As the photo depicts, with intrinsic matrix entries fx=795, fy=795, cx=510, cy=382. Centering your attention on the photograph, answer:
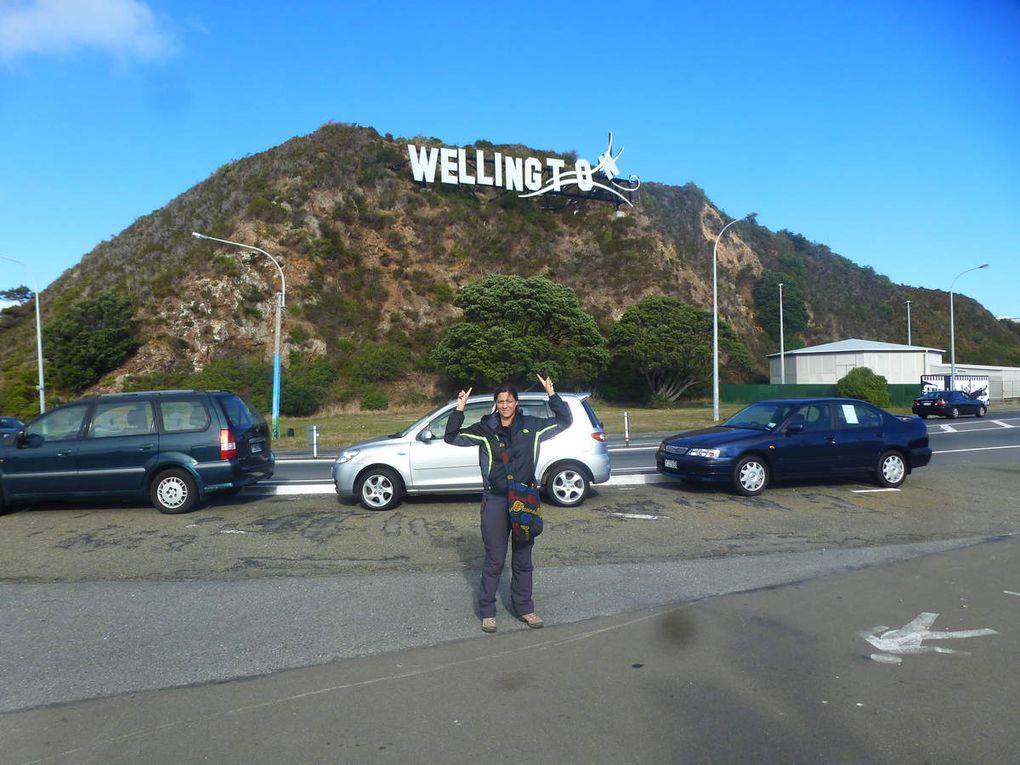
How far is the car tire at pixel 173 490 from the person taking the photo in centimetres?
1089

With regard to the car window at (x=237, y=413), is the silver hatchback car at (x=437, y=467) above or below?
below

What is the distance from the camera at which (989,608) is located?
20.1 feet

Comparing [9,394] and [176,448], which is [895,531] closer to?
[176,448]

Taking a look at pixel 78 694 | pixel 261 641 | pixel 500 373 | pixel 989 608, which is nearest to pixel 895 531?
pixel 989 608

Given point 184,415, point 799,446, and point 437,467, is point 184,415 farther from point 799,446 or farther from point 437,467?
point 799,446

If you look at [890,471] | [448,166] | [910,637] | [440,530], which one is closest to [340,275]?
[448,166]

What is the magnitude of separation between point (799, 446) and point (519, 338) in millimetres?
35426

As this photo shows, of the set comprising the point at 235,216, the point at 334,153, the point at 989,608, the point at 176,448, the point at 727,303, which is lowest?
the point at 989,608

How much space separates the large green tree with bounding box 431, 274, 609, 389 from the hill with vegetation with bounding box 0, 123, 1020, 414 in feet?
10.9

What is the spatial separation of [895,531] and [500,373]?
3694cm

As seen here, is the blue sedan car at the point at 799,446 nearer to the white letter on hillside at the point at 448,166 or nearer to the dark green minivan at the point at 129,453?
the dark green minivan at the point at 129,453

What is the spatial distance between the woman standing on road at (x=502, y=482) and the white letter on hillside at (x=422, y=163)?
59.7 m

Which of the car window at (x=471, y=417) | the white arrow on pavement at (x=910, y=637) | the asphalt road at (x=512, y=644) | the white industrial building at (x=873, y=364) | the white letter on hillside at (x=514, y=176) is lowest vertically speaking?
the white arrow on pavement at (x=910, y=637)

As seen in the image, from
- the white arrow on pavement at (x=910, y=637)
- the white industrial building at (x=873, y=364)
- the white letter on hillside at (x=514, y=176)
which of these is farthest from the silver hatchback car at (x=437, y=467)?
the white letter on hillside at (x=514, y=176)
